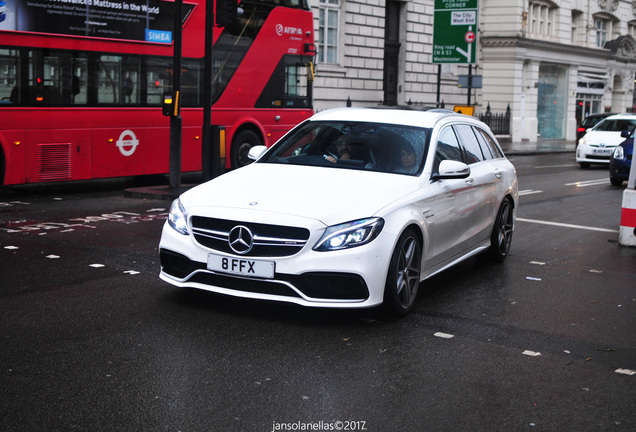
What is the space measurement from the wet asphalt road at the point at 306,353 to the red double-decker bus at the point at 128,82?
5.04 metres

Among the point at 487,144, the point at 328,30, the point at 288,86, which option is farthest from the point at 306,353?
the point at 328,30

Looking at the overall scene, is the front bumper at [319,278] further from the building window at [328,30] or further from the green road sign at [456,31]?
the building window at [328,30]

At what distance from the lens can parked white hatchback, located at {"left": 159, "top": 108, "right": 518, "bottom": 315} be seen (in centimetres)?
589

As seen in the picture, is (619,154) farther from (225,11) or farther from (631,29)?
(631,29)

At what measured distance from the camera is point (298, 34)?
61.6ft

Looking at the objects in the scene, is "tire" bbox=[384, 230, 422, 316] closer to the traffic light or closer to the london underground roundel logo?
the traffic light

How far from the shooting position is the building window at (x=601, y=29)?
170ft

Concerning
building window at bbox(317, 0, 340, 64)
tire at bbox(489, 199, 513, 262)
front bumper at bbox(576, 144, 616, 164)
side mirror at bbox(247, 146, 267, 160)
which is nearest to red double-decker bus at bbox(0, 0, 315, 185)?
side mirror at bbox(247, 146, 267, 160)

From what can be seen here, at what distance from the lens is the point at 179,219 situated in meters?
6.44

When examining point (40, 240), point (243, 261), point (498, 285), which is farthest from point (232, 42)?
point (243, 261)

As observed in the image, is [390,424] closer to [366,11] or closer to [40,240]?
[40,240]

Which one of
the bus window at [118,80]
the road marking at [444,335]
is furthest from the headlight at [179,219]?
the bus window at [118,80]

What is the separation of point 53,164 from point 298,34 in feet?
22.8

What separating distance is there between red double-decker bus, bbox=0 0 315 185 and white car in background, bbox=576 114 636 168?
10039mm
